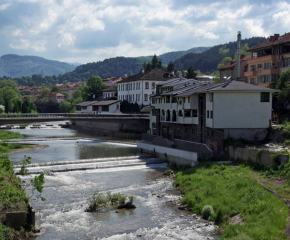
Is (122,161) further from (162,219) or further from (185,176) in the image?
(162,219)

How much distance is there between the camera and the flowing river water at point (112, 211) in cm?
2073

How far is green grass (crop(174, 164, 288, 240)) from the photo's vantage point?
18.6 meters

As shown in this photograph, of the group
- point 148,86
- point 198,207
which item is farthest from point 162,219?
point 148,86

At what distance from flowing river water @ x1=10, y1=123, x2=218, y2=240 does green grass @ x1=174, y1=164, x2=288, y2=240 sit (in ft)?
3.34

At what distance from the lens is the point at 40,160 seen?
A: 43.1 meters

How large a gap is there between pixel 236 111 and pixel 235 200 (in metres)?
15.9

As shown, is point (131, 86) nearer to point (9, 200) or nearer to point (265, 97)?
point (265, 97)

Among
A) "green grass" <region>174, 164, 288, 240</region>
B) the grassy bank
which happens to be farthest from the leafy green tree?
the grassy bank

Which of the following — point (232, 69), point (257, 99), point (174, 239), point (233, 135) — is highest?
point (232, 69)

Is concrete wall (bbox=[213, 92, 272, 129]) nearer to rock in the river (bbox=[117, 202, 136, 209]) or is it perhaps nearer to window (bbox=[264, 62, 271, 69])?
rock in the river (bbox=[117, 202, 136, 209])

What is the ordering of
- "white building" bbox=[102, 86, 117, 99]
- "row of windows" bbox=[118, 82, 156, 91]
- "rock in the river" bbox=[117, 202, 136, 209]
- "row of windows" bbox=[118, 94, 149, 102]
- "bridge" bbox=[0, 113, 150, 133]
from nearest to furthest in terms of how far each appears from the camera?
"rock in the river" bbox=[117, 202, 136, 209] → "bridge" bbox=[0, 113, 150, 133] → "row of windows" bbox=[118, 82, 156, 91] → "row of windows" bbox=[118, 94, 149, 102] → "white building" bbox=[102, 86, 117, 99]

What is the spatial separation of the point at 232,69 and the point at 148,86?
1887cm

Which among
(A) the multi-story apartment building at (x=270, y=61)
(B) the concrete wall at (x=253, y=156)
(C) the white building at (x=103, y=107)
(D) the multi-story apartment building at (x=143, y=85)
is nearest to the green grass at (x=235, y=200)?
(B) the concrete wall at (x=253, y=156)

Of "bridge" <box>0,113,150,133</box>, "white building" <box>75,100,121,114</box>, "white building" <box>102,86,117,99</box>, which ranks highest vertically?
"white building" <box>102,86,117,99</box>
